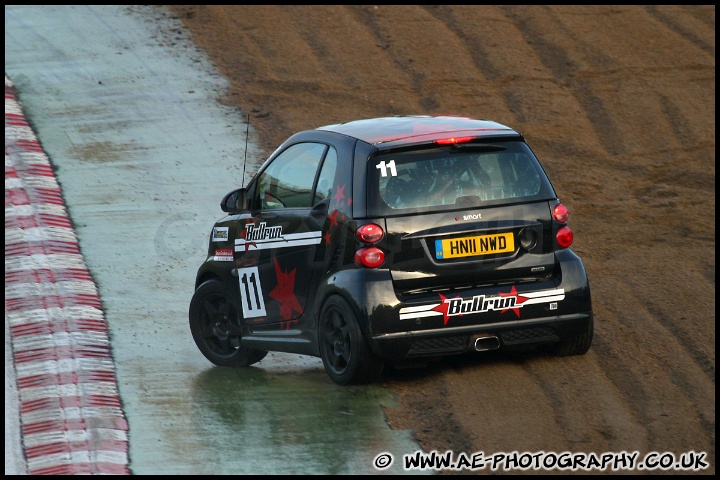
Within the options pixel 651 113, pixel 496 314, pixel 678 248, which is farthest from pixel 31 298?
pixel 651 113

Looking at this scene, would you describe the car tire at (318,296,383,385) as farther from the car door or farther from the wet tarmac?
the car door

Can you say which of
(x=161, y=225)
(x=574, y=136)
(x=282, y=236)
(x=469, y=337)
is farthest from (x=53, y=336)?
(x=574, y=136)

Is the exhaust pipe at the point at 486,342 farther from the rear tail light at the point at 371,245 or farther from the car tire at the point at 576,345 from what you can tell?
the rear tail light at the point at 371,245

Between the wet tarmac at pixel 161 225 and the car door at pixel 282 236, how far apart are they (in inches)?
21.6

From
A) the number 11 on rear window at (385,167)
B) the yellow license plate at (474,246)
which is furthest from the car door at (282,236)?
the yellow license plate at (474,246)

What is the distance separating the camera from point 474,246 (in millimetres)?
7277

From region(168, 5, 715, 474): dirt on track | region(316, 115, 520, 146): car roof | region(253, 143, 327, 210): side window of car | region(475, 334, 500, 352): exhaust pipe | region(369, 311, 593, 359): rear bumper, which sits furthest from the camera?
region(253, 143, 327, 210): side window of car

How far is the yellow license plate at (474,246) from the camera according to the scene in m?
7.22

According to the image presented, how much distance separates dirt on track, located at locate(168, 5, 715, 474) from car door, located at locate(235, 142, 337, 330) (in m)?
0.97

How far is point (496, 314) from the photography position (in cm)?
725

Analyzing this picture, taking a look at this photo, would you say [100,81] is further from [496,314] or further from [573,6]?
[496,314]

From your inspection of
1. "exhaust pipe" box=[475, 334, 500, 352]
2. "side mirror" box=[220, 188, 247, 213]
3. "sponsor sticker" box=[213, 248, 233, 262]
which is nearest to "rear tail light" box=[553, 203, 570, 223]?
"exhaust pipe" box=[475, 334, 500, 352]

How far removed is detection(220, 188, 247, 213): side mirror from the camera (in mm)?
8320

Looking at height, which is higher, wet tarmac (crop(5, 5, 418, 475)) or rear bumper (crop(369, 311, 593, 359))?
rear bumper (crop(369, 311, 593, 359))
